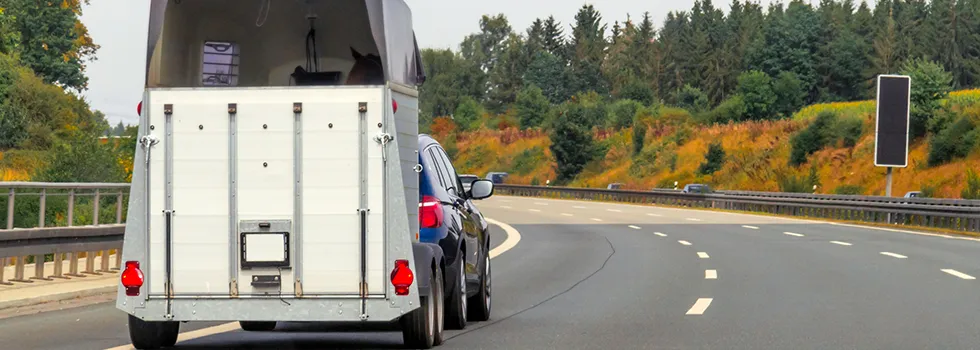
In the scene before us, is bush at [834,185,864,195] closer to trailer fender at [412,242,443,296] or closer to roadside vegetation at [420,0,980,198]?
roadside vegetation at [420,0,980,198]

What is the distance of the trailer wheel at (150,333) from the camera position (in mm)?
10289

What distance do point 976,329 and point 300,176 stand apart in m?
5.99

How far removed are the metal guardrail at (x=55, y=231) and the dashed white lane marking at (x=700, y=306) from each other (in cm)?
706

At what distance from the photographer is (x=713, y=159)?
257 ft

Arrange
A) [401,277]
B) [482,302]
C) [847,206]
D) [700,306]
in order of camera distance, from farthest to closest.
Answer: [847,206]
[700,306]
[482,302]
[401,277]

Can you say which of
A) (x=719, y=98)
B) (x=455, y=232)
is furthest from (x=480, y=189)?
(x=719, y=98)

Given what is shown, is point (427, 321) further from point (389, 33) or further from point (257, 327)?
point (257, 327)

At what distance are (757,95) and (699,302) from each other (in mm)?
100281

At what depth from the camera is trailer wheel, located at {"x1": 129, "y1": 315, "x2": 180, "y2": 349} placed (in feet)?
33.8

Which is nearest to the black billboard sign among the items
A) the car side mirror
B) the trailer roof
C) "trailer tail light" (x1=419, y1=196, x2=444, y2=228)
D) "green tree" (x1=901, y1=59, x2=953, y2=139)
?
"green tree" (x1=901, y1=59, x2=953, y2=139)

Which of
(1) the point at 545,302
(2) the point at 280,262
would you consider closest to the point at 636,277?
(1) the point at 545,302

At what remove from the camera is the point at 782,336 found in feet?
38.4

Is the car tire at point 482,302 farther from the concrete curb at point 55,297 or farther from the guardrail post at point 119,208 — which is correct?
the guardrail post at point 119,208

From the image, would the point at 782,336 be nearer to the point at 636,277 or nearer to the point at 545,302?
the point at 545,302
